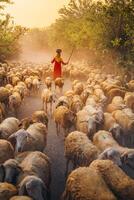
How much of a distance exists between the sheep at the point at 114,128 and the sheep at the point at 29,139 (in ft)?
7.52

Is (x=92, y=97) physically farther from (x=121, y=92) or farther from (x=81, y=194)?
(x=81, y=194)

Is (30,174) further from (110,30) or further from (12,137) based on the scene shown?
(110,30)

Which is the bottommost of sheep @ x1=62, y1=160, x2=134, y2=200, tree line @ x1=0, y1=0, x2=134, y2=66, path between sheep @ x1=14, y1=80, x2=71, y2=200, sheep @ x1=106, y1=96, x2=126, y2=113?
path between sheep @ x1=14, y1=80, x2=71, y2=200

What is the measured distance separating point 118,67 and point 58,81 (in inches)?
234

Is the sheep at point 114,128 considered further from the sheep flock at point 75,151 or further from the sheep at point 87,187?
the sheep at point 87,187

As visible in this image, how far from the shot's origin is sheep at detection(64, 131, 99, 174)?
9.47 meters

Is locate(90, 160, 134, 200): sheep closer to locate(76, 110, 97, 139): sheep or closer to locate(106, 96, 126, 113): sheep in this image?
locate(76, 110, 97, 139): sheep

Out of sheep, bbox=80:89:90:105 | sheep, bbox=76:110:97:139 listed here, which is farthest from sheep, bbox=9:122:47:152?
sheep, bbox=80:89:90:105

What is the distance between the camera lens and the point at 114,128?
11.7 m

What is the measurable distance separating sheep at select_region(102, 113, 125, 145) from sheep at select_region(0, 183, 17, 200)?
5113 mm

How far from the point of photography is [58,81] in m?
21.2

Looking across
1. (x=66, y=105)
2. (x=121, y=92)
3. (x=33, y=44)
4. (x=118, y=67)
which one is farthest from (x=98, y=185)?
(x=33, y=44)

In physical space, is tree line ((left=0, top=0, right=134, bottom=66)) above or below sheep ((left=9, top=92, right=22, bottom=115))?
above

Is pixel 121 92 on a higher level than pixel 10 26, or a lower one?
lower
